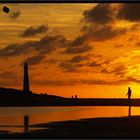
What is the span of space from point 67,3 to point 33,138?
3031 mm

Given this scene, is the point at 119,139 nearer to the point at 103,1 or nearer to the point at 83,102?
the point at 103,1

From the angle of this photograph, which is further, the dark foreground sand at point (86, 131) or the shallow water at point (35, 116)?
the shallow water at point (35, 116)

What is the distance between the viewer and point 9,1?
10445 mm

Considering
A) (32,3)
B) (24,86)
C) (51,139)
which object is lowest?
(51,139)

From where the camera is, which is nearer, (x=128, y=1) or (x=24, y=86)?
(x=128, y=1)

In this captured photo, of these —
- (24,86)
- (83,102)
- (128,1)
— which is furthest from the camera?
(83,102)

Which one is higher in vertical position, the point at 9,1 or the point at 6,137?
the point at 9,1

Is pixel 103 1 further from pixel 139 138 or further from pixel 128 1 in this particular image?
pixel 139 138

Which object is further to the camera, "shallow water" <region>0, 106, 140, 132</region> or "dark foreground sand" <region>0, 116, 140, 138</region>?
"shallow water" <region>0, 106, 140, 132</region>

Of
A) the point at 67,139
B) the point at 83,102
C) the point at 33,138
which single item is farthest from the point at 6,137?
the point at 83,102

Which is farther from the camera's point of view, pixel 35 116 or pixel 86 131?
pixel 35 116

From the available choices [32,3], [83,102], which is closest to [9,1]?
[32,3]

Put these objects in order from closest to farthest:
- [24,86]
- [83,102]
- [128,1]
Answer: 1. [128,1]
2. [24,86]
3. [83,102]

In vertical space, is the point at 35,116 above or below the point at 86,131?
above
